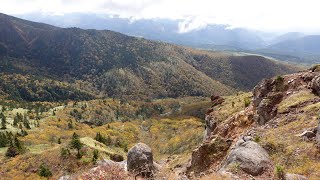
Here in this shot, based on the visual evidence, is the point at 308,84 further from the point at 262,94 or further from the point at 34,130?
the point at 34,130

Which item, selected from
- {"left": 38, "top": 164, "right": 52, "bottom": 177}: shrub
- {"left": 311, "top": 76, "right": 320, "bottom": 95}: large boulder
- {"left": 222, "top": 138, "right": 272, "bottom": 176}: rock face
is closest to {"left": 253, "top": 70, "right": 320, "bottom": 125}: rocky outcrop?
{"left": 311, "top": 76, "right": 320, "bottom": 95}: large boulder

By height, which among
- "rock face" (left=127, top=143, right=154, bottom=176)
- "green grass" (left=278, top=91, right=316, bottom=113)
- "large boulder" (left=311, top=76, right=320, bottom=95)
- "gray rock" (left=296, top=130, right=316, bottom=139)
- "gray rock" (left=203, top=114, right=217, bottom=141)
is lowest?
"gray rock" (left=203, top=114, right=217, bottom=141)

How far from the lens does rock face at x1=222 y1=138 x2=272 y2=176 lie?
77.0ft

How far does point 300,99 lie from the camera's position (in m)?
35.9

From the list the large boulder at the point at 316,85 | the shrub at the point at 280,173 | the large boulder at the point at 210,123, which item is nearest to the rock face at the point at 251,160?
the shrub at the point at 280,173

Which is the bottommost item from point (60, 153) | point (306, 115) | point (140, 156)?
point (60, 153)

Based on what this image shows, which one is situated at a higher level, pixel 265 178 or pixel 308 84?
pixel 308 84

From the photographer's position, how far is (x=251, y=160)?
78.3 ft

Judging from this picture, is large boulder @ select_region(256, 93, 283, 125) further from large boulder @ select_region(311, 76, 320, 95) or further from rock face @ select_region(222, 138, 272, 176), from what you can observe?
rock face @ select_region(222, 138, 272, 176)

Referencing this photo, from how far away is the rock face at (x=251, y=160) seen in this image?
2346cm

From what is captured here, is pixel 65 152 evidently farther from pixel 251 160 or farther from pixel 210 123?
pixel 251 160

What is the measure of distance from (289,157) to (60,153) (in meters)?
78.9

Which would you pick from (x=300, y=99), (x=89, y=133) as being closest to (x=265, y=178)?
(x=300, y=99)

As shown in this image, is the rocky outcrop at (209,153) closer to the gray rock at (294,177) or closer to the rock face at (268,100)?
the rock face at (268,100)
